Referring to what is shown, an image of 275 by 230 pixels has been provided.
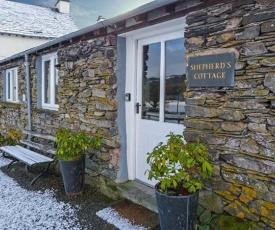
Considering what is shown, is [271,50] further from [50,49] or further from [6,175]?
[6,175]

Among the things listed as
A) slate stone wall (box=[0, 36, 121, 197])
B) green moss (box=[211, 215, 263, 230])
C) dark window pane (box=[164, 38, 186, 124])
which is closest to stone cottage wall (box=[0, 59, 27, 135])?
slate stone wall (box=[0, 36, 121, 197])

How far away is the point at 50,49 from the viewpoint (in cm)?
526

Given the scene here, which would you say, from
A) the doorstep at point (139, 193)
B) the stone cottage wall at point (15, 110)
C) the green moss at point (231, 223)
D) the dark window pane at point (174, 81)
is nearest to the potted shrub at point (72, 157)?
the doorstep at point (139, 193)

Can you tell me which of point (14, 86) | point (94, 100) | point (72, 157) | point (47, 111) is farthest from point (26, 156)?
point (14, 86)

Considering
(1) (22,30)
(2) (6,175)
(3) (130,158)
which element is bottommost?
(2) (6,175)

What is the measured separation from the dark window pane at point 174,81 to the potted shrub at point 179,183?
79 centimetres

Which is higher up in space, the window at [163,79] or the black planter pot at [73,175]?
the window at [163,79]

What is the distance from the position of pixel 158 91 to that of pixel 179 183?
4.60 ft

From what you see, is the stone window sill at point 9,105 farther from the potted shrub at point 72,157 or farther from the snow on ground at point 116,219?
the snow on ground at point 116,219

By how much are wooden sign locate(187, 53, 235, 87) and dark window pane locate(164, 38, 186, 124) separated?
46cm

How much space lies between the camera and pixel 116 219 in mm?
3096

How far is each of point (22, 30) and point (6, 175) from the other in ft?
28.3

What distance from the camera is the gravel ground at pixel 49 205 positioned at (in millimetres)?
3051

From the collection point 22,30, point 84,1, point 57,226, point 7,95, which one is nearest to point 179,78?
point 57,226
